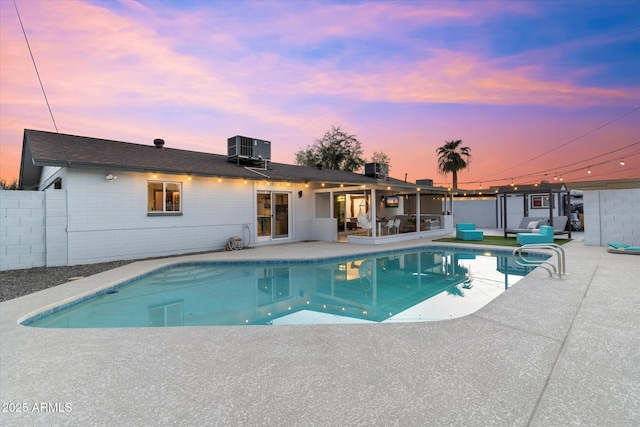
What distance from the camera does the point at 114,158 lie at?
9.22m

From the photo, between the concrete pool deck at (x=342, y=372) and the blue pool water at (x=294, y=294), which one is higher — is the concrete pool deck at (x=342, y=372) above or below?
above

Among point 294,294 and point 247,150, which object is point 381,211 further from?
point 294,294

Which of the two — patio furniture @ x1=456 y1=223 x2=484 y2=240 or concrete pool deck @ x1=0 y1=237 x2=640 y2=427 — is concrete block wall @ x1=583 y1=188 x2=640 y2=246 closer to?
patio furniture @ x1=456 y1=223 x2=484 y2=240

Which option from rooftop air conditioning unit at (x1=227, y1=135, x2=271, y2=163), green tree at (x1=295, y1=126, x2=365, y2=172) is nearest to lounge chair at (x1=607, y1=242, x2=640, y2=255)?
rooftop air conditioning unit at (x1=227, y1=135, x2=271, y2=163)

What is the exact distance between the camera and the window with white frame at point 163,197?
9.82m

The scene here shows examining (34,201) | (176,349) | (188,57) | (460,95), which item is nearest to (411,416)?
(176,349)

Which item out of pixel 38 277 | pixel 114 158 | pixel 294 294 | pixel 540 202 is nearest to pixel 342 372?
pixel 294 294

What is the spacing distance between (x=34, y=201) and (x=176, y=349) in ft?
24.9

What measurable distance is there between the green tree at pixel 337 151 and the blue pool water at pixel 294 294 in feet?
75.7

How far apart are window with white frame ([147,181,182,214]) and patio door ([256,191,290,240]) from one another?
10.0 ft

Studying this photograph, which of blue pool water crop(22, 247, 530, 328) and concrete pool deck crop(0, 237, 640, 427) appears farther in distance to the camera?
blue pool water crop(22, 247, 530, 328)

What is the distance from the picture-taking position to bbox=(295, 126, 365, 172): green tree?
105 ft

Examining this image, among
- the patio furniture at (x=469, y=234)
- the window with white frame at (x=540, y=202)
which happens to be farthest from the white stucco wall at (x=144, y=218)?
the window with white frame at (x=540, y=202)

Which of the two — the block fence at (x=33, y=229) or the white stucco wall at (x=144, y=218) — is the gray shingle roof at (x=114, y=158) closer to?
the white stucco wall at (x=144, y=218)
